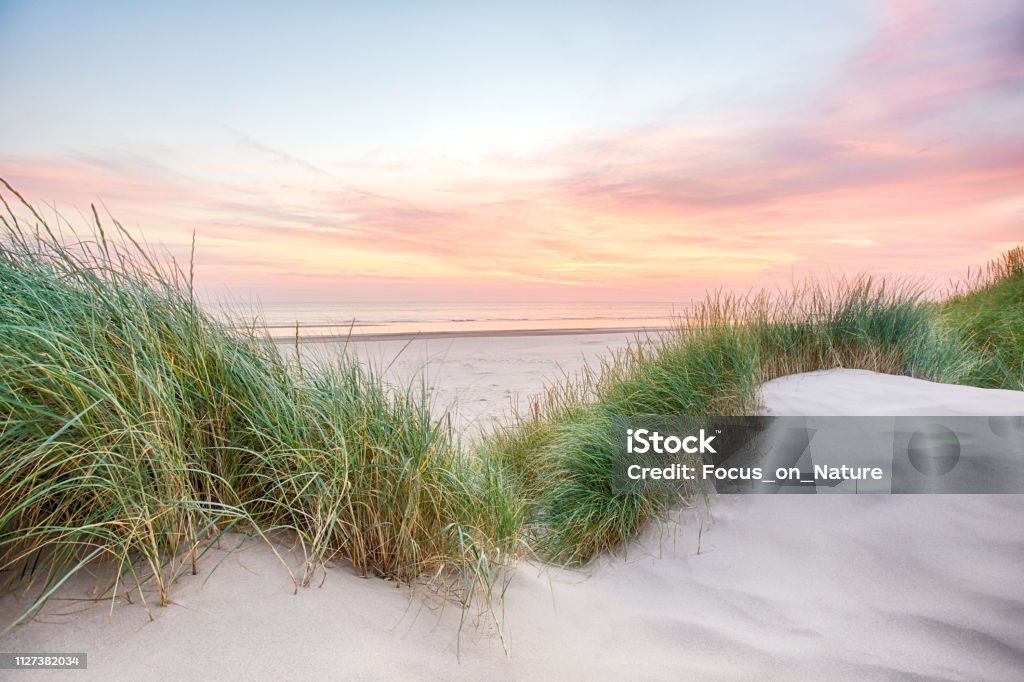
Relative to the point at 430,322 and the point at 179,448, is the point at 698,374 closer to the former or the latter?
the point at 179,448

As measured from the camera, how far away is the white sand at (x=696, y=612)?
1.69 metres

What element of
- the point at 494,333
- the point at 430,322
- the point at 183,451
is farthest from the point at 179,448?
the point at 430,322

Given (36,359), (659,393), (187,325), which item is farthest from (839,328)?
(36,359)

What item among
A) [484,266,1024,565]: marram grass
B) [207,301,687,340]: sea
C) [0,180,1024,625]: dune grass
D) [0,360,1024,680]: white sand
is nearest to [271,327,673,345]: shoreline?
[207,301,687,340]: sea

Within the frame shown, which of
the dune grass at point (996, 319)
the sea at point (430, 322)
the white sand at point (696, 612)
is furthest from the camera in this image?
the dune grass at point (996, 319)

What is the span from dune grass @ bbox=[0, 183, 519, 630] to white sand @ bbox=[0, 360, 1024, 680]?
14cm

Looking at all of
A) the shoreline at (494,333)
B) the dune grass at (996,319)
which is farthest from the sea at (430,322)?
the dune grass at (996,319)

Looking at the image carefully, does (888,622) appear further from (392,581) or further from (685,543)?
(392,581)

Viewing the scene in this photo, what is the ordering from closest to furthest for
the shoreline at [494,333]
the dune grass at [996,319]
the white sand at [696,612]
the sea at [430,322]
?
the white sand at [696,612] < the sea at [430,322] < the dune grass at [996,319] < the shoreline at [494,333]

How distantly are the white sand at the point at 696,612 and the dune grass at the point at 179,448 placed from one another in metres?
0.14

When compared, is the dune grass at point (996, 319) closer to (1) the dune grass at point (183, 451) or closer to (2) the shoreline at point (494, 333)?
(1) the dune grass at point (183, 451)

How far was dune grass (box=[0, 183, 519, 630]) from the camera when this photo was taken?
1.76 meters

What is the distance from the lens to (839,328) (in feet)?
17.7

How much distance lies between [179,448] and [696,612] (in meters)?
2.21
